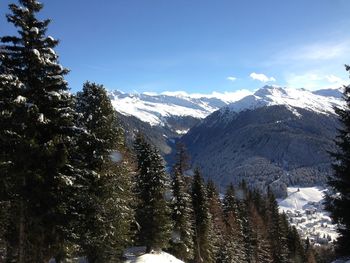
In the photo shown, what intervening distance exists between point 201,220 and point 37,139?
39.4 metres

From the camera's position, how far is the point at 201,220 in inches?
2327

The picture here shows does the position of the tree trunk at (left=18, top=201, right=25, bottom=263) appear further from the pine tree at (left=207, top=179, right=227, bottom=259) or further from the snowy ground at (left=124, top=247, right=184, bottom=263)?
the pine tree at (left=207, top=179, right=227, bottom=259)

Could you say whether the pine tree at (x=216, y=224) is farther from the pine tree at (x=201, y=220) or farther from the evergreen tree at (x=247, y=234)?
the pine tree at (x=201, y=220)

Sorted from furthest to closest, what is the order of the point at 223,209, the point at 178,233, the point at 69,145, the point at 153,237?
the point at 223,209
the point at 178,233
the point at 153,237
the point at 69,145

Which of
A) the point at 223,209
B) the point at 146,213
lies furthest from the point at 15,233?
the point at 223,209

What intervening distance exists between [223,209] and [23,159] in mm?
55880

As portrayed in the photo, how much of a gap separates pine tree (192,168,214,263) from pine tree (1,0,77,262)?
3579 centimetres

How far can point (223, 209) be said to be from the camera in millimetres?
74125

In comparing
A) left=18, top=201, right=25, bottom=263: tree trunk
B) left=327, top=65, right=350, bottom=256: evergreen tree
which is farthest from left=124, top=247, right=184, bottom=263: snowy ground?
left=18, top=201, right=25, bottom=263: tree trunk

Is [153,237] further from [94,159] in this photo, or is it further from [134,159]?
[94,159]

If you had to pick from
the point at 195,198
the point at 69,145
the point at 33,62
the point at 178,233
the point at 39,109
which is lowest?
the point at 178,233

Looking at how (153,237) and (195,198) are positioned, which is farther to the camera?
(195,198)

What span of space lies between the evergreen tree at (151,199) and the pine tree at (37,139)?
21100mm

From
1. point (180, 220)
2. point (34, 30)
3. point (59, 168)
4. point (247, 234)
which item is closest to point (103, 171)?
point (59, 168)
